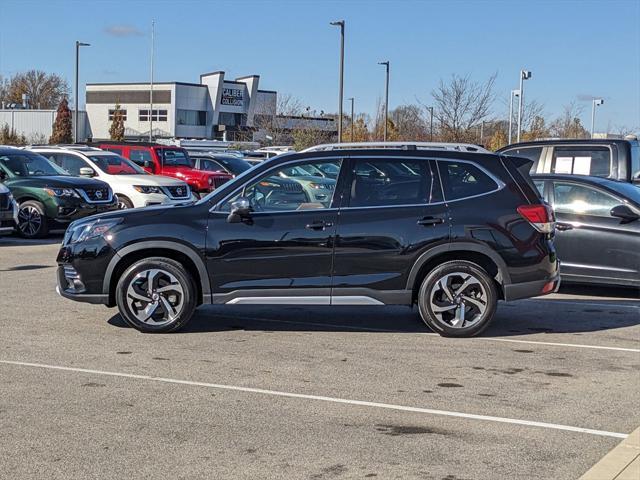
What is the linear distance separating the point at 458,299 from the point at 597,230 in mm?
3209

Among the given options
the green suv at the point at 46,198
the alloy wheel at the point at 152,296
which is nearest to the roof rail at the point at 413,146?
the alloy wheel at the point at 152,296

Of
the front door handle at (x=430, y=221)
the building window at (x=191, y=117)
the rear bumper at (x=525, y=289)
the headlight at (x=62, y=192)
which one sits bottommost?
the rear bumper at (x=525, y=289)

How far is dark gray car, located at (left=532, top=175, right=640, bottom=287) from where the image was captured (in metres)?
10.6

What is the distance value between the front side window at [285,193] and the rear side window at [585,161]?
663 centimetres

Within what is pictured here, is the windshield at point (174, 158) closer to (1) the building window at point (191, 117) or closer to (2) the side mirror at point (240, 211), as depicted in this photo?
(2) the side mirror at point (240, 211)

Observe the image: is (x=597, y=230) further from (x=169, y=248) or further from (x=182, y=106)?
(x=182, y=106)

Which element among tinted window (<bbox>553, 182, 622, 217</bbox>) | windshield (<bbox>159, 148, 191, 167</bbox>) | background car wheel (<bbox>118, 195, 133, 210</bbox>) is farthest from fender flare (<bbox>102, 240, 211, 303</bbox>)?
windshield (<bbox>159, 148, 191, 167</bbox>)

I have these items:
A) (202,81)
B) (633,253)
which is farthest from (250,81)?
(633,253)

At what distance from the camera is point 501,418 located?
5.91 meters

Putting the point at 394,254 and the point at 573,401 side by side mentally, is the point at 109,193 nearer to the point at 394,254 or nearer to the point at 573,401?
the point at 394,254

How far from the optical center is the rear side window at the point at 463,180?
8461mm

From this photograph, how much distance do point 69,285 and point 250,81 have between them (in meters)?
78.8

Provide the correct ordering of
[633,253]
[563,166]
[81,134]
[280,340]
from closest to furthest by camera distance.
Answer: [280,340]
[633,253]
[563,166]
[81,134]

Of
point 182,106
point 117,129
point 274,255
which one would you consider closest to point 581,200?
point 274,255
